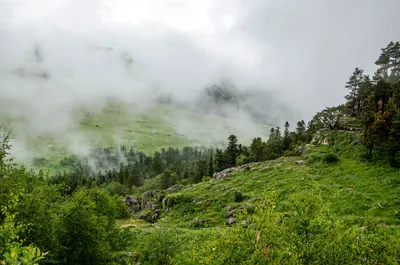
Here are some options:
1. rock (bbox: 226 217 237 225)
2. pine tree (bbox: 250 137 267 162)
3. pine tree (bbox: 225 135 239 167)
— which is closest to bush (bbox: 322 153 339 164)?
rock (bbox: 226 217 237 225)

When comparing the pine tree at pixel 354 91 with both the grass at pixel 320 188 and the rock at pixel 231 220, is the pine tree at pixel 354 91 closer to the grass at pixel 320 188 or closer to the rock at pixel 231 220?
the grass at pixel 320 188

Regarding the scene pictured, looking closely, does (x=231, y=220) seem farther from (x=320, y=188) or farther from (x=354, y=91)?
(x=354, y=91)

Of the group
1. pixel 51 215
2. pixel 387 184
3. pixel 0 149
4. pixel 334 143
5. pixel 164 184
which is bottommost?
pixel 164 184

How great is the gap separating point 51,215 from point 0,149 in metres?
8.16

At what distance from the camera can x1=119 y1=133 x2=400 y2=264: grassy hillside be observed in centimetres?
1634

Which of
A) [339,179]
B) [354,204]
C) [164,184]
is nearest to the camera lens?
[354,204]

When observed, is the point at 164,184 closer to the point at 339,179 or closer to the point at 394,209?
the point at 339,179

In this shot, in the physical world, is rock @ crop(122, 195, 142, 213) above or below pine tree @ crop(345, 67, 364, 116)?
below

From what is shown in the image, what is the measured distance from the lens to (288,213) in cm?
2241

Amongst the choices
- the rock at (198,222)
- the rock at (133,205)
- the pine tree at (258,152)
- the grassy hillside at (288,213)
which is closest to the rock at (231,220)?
the grassy hillside at (288,213)

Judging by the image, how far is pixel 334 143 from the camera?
79188mm

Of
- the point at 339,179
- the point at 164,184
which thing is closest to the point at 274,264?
the point at 339,179

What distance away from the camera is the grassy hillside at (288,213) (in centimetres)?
1634

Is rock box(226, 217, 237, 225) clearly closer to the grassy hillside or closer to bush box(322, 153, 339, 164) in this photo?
the grassy hillside
